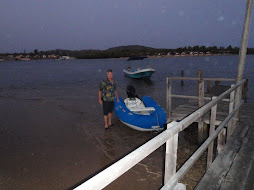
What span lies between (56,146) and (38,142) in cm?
86

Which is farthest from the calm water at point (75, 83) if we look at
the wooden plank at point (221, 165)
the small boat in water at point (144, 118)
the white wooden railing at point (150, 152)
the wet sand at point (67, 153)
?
the white wooden railing at point (150, 152)

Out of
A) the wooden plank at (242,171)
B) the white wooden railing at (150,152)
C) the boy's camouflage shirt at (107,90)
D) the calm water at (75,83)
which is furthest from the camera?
the calm water at (75,83)

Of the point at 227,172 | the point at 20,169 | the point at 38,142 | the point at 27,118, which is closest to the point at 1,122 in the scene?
the point at 27,118

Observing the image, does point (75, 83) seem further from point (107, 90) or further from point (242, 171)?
point (242, 171)

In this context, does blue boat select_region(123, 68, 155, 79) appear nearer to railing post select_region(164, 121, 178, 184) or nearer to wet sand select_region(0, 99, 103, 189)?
wet sand select_region(0, 99, 103, 189)

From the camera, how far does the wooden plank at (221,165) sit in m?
2.94

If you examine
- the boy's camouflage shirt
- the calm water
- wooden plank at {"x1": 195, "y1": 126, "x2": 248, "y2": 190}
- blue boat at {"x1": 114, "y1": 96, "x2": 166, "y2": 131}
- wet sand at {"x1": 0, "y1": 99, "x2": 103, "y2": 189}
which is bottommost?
the calm water

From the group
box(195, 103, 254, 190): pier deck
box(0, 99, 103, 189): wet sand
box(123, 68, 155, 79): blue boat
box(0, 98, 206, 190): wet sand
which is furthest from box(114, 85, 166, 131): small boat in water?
box(123, 68, 155, 79): blue boat

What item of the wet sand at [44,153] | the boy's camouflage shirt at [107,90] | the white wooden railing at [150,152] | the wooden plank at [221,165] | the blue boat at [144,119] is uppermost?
the white wooden railing at [150,152]

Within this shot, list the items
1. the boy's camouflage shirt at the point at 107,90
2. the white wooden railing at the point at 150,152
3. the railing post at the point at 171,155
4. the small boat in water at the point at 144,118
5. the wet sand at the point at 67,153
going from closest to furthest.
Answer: the white wooden railing at the point at 150,152, the railing post at the point at 171,155, the wet sand at the point at 67,153, the boy's camouflage shirt at the point at 107,90, the small boat in water at the point at 144,118

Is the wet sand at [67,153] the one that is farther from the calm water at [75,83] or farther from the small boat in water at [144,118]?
the calm water at [75,83]

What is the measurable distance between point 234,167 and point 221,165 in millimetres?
192

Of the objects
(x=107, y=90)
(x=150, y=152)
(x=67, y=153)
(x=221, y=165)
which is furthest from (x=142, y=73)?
(x=150, y=152)

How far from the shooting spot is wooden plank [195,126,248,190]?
2.94 m
